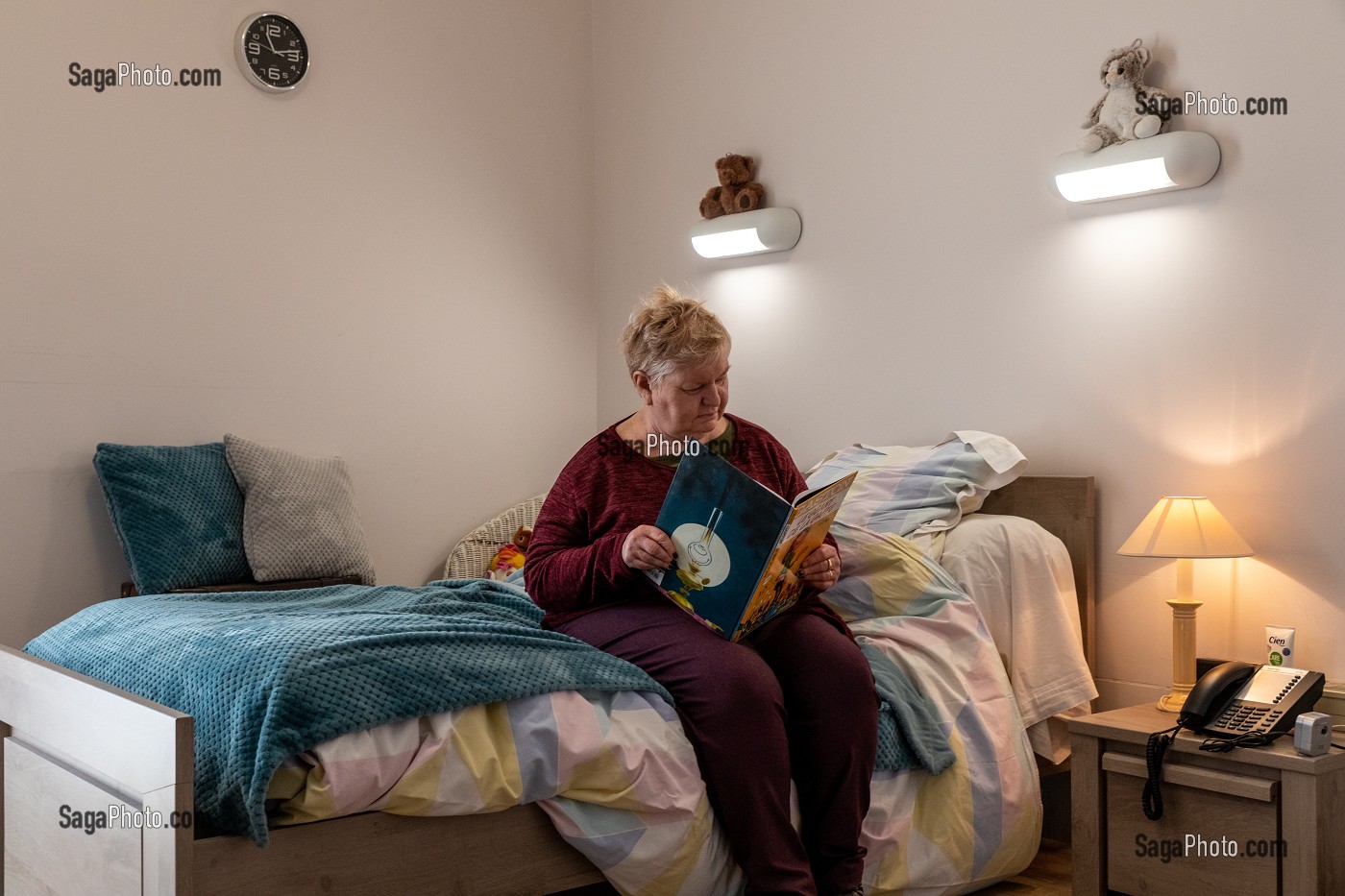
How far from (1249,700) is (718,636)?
94 centimetres

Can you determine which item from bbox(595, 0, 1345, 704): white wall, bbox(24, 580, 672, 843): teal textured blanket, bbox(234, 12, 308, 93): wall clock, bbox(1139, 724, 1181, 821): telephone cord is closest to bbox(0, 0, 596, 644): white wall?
bbox(234, 12, 308, 93): wall clock

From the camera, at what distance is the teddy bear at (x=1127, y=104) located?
2.45 m

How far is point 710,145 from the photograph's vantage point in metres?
3.65

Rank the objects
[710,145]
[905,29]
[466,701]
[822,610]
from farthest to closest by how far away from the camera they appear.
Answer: [710,145] → [905,29] → [822,610] → [466,701]

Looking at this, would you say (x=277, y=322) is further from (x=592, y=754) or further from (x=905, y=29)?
(x=592, y=754)

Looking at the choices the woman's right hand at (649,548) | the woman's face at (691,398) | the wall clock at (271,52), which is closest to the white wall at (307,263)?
the wall clock at (271,52)

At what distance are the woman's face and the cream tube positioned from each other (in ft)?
3.75

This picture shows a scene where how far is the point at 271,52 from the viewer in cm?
336

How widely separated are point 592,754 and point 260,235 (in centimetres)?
223

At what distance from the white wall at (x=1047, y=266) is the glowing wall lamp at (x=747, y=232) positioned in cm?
5

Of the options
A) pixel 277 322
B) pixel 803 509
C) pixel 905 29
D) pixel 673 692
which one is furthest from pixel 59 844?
pixel 905 29

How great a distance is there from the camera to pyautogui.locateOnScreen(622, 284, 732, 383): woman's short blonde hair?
2039mm

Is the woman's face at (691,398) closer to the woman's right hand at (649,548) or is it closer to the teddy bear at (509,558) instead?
the woman's right hand at (649,548)

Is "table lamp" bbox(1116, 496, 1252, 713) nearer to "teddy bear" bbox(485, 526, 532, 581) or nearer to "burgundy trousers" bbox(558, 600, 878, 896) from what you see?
"burgundy trousers" bbox(558, 600, 878, 896)
